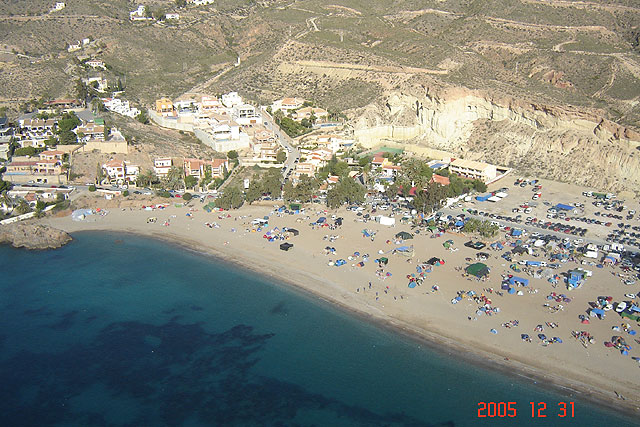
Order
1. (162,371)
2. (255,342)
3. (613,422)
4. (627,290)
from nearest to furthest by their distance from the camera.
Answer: (613,422), (162,371), (255,342), (627,290)

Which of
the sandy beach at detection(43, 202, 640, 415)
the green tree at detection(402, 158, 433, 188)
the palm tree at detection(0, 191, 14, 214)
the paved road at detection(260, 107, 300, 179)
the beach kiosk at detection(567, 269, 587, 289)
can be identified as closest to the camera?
the sandy beach at detection(43, 202, 640, 415)

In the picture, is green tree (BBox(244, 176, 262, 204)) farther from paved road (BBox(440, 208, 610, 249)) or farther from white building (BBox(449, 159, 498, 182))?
white building (BBox(449, 159, 498, 182))

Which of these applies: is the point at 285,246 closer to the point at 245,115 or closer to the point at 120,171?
the point at 120,171

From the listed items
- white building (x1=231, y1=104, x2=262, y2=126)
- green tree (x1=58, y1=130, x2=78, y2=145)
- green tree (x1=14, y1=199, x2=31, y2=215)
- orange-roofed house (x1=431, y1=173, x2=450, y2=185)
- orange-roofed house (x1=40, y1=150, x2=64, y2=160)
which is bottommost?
green tree (x1=14, y1=199, x2=31, y2=215)

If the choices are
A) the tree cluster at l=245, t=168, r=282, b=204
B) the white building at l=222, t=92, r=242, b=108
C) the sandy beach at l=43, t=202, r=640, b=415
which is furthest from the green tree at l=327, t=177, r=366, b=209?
the white building at l=222, t=92, r=242, b=108

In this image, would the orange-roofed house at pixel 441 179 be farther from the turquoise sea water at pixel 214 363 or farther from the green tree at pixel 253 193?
the turquoise sea water at pixel 214 363

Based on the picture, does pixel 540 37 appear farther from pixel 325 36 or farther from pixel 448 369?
pixel 448 369

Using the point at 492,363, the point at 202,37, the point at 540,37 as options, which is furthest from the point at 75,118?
the point at 540,37
